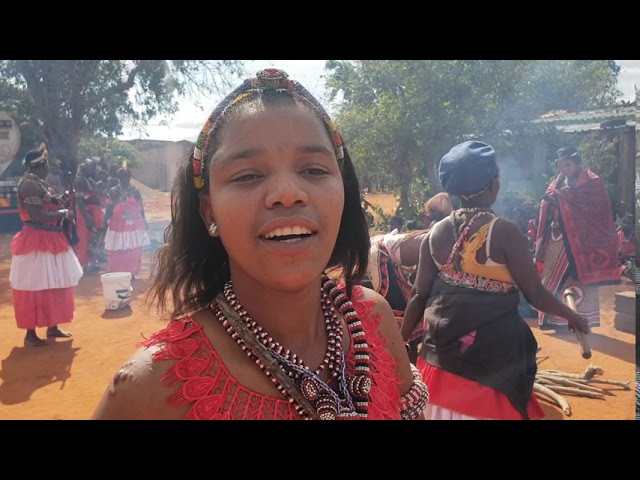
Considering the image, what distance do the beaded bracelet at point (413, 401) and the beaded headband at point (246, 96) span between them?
0.86 meters

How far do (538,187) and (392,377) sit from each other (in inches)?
274

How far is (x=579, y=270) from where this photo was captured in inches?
260

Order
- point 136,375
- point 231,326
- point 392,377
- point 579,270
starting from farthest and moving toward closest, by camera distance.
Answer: point 579,270, point 392,377, point 231,326, point 136,375

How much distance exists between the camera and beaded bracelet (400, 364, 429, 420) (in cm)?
154

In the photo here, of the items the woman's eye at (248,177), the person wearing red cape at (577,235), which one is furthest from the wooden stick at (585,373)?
the woman's eye at (248,177)

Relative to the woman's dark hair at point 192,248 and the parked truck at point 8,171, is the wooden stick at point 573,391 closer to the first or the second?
the woman's dark hair at point 192,248

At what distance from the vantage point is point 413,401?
62.1 inches

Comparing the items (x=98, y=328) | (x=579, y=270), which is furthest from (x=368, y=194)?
(x=98, y=328)

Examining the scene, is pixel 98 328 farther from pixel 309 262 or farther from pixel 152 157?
pixel 309 262

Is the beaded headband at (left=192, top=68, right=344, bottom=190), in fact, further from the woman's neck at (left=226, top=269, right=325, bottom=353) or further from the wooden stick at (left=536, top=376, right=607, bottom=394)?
A: the wooden stick at (left=536, top=376, right=607, bottom=394)

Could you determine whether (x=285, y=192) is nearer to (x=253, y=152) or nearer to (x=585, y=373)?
(x=253, y=152)

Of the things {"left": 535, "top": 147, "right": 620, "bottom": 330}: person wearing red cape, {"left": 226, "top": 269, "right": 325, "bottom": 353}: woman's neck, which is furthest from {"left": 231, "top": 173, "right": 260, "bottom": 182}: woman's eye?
{"left": 535, "top": 147, "right": 620, "bottom": 330}: person wearing red cape

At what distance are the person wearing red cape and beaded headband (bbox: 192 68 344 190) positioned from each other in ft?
19.3

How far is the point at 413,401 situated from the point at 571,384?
483 centimetres
